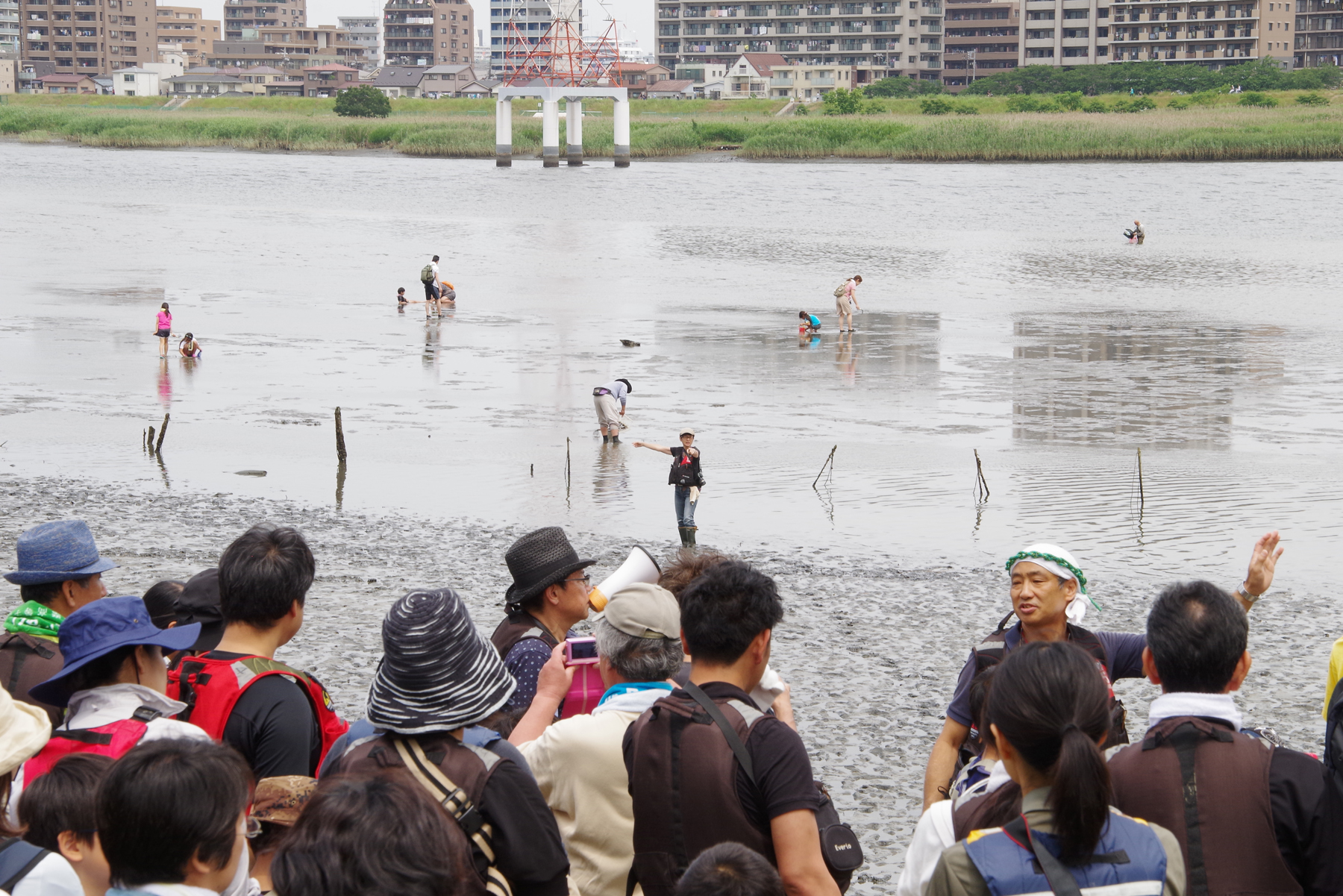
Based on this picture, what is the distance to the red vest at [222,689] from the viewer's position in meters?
3.97

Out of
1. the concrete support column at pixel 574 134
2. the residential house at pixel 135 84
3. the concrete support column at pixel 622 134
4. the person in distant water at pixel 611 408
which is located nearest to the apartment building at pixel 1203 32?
the concrete support column at pixel 622 134

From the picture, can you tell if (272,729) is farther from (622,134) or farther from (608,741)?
(622,134)

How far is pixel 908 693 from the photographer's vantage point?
8789mm

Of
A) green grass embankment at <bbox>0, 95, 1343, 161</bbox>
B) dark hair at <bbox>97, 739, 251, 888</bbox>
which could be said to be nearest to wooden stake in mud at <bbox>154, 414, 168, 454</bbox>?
dark hair at <bbox>97, 739, 251, 888</bbox>

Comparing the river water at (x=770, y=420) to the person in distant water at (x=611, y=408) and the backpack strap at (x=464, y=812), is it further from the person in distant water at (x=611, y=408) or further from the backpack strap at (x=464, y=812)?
the backpack strap at (x=464, y=812)

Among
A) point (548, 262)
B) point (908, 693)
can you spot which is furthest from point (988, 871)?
point (548, 262)

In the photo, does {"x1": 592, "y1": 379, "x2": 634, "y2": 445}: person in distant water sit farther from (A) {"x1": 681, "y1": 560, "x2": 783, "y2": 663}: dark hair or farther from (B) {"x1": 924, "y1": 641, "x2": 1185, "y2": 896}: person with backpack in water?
(B) {"x1": 924, "y1": 641, "x2": 1185, "y2": 896}: person with backpack in water

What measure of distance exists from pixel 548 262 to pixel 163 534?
31.5 metres

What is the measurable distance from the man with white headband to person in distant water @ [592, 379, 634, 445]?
13174mm

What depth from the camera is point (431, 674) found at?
3312 millimetres

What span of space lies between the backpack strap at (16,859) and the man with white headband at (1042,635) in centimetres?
278

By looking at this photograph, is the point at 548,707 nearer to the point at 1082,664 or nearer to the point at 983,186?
the point at 1082,664

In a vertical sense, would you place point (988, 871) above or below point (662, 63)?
below

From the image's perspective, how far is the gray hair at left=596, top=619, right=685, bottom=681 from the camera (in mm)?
3932
